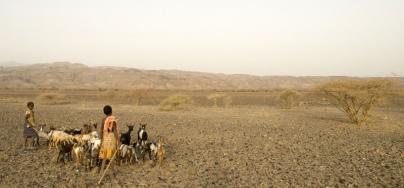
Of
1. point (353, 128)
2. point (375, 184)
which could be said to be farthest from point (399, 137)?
point (375, 184)

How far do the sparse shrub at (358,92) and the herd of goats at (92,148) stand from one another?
14254mm

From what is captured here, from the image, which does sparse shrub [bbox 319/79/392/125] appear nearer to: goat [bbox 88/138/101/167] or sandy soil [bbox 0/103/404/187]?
sandy soil [bbox 0/103/404/187]

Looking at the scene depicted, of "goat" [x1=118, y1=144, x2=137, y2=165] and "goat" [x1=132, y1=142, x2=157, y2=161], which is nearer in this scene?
"goat" [x1=118, y1=144, x2=137, y2=165]

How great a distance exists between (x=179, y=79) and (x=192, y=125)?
10315 centimetres

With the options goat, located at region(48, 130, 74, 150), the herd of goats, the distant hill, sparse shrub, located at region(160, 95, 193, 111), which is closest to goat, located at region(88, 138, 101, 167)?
the herd of goats

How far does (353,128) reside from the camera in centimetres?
2062

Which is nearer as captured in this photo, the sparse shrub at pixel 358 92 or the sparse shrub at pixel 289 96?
the sparse shrub at pixel 358 92

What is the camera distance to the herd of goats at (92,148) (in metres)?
10.8

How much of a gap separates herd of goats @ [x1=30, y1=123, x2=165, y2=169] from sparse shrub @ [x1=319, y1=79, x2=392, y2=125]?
14254 millimetres

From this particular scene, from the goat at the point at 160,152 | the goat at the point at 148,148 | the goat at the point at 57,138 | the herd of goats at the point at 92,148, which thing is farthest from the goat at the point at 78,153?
the goat at the point at 160,152

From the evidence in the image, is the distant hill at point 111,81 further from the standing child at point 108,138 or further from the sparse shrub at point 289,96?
the standing child at point 108,138

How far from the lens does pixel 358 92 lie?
2175cm

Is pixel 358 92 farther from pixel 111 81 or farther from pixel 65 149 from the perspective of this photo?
pixel 111 81

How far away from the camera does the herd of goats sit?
427 inches
